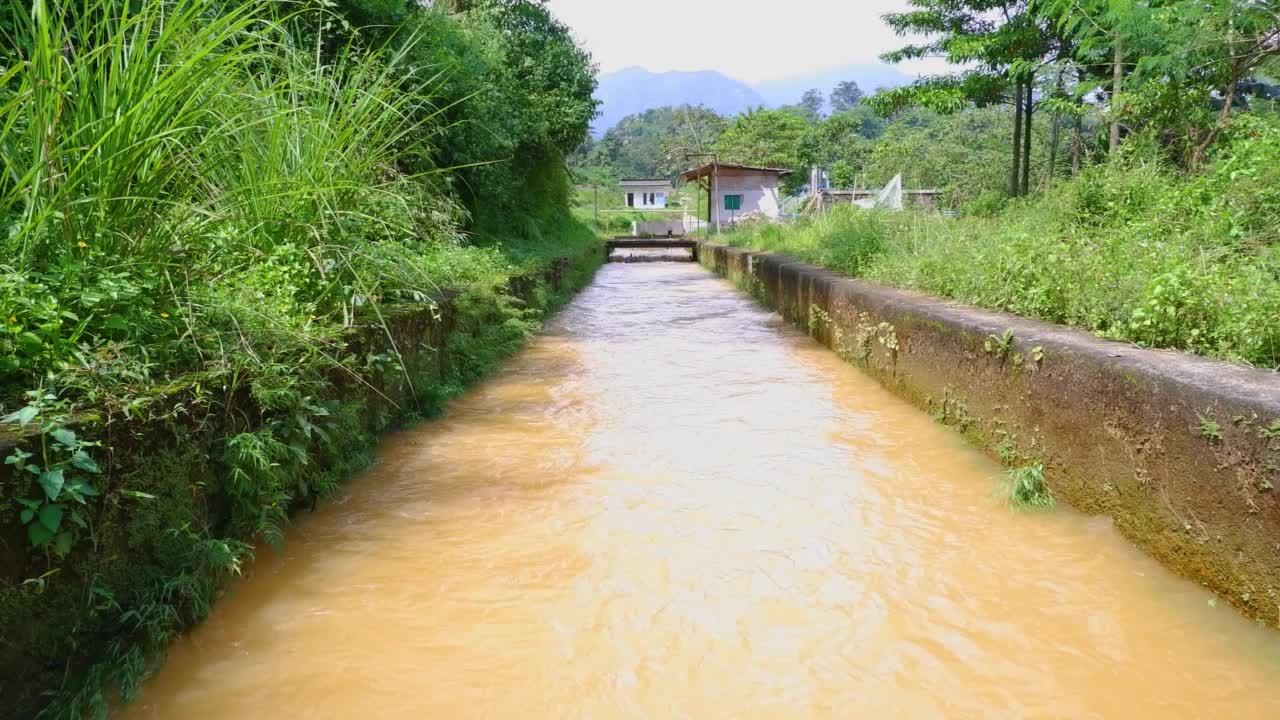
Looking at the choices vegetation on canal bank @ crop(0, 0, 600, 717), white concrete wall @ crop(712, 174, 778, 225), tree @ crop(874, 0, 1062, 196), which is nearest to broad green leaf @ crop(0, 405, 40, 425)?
vegetation on canal bank @ crop(0, 0, 600, 717)

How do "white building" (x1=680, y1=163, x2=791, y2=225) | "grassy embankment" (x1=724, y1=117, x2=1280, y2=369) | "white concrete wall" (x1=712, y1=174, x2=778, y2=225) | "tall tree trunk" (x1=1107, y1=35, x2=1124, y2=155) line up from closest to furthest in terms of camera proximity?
"grassy embankment" (x1=724, y1=117, x2=1280, y2=369) < "tall tree trunk" (x1=1107, y1=35, x2=1124, y2=155) < "white building" (x1=680, y1=163, x2=791, y2=225) < "white concrete wall" (x1=712, y1=174, x2=778, y2=225)

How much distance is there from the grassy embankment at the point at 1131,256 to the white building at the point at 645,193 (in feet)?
208

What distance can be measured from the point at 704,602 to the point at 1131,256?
3.15m

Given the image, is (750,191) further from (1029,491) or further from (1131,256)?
(1029,491)

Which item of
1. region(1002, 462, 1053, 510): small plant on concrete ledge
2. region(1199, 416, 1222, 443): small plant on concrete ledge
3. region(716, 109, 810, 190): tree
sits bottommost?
region(1002, 462, 1053, 510): small plant on concrete ledge

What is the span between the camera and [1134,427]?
9.62ft

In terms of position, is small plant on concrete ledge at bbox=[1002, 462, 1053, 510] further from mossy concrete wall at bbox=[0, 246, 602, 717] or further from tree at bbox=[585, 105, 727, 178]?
tree at bbox=[585, 105, 727, 178]

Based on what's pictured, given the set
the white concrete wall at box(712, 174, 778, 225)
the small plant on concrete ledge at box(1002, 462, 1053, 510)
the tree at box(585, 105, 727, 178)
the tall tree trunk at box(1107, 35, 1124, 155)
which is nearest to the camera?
the small plant on concrete ledge at box(1002, 462, 1053, 510)

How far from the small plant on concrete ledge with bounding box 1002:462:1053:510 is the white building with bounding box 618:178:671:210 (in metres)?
69.2

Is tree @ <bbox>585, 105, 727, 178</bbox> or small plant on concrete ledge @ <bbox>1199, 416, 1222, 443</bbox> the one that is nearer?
small plant on concrete ledge @ <bbox>1199, 416, 1222, 443</bbox>

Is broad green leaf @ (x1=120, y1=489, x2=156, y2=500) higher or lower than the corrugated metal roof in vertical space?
lower

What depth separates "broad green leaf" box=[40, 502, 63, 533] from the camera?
180cm

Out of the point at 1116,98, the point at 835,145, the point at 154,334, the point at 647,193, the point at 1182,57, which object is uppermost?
the point at 835,145

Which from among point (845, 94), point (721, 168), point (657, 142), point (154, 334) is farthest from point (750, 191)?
point (845, 94)
